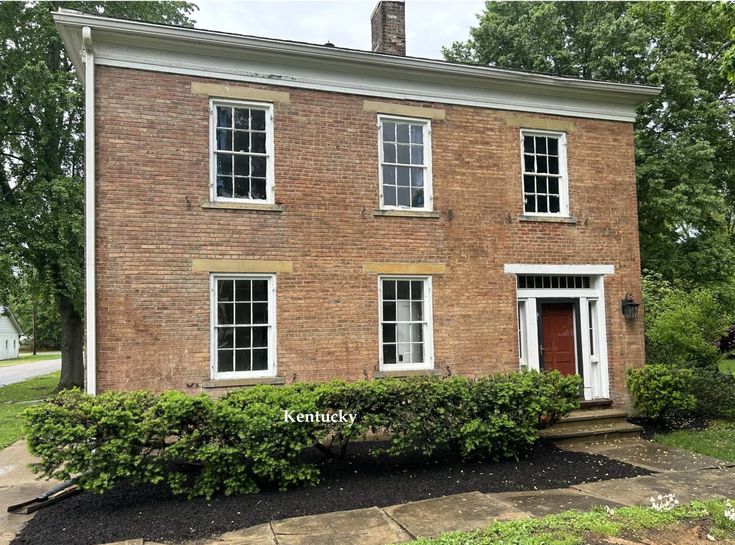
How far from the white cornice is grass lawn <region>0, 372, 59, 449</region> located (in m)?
6.09

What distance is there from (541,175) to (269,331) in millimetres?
6138

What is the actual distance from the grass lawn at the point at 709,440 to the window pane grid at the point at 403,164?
614 cm

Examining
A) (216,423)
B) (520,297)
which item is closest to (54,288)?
(216,423)

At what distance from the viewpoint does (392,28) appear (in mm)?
11203

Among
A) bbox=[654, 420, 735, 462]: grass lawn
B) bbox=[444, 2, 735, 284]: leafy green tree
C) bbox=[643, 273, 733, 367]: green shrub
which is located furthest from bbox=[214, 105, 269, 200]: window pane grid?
bbox=[444, 2, 735, 284]: leafy green tree

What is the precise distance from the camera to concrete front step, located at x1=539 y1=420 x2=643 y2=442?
31.0 ft

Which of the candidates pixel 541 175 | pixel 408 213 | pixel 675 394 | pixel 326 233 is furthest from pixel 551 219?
pixel 326 233

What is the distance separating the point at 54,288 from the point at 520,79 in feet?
47.5

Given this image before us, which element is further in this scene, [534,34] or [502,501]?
[534,34]

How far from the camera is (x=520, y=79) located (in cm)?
1053

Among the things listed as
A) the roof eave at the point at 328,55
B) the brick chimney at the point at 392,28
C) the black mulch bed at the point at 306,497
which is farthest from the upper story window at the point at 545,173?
the black mulch bed at the point at 306,497

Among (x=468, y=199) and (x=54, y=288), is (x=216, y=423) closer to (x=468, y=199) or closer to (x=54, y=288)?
(x=468, y=199)

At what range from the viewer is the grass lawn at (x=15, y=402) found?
1155cm

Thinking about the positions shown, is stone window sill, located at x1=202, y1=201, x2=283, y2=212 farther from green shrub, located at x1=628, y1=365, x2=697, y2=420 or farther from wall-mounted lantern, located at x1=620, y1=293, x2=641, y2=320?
green shrub, located at x1=628, y1=365, x2=697, y2=420
